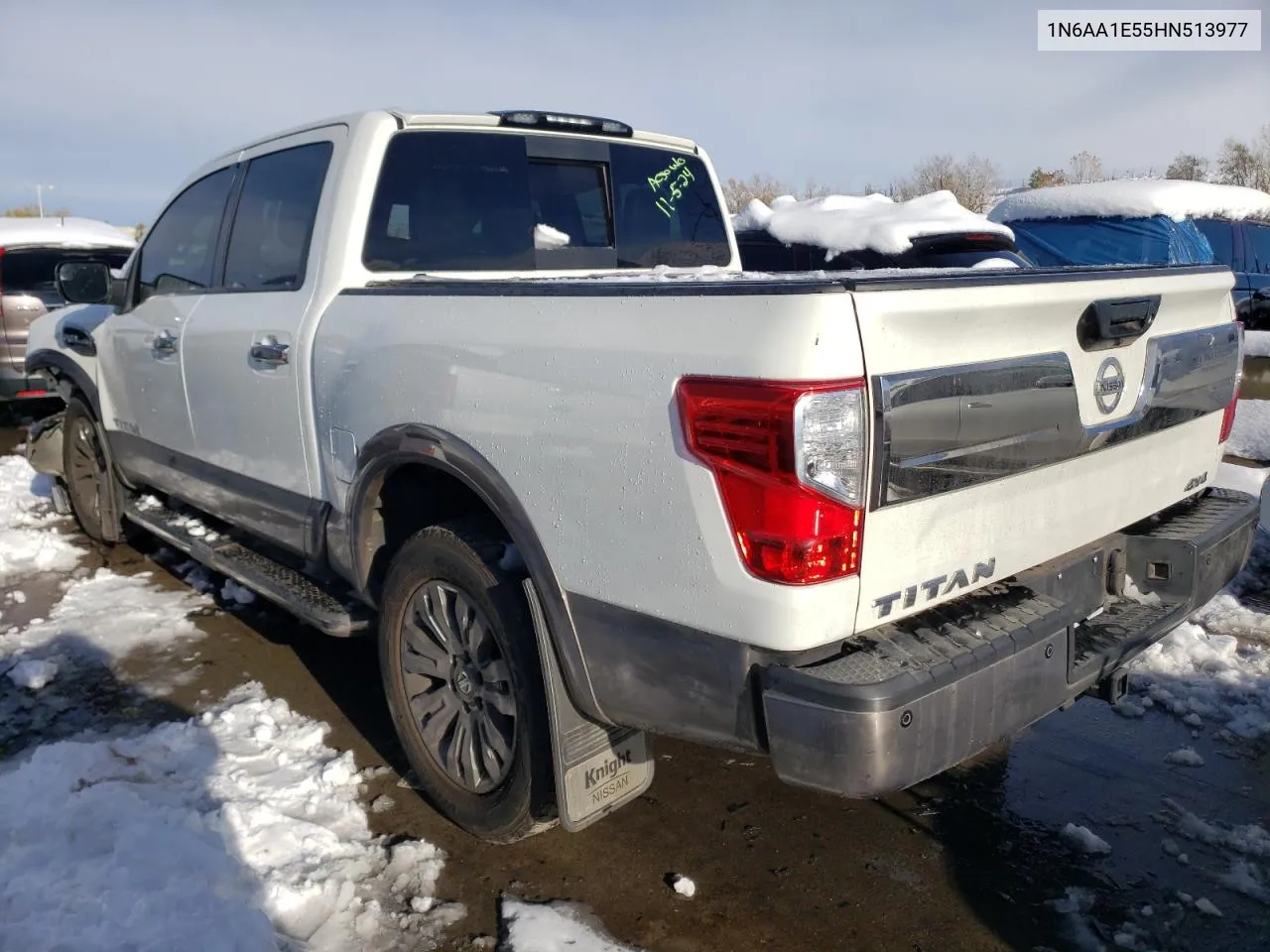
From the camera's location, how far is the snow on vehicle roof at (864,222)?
7645 millimetres

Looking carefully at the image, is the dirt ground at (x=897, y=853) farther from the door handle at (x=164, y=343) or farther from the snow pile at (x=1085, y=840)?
the door handle at (x=164, y=343)

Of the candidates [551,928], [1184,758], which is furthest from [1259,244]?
[551,928]

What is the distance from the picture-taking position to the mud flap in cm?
247

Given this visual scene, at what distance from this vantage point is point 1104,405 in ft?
8.31

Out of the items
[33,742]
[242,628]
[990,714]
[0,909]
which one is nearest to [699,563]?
[990,714]

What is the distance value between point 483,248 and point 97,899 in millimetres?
2432

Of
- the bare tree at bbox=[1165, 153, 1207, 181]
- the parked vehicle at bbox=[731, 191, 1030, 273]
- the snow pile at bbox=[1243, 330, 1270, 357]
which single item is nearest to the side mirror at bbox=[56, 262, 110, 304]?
the parked vehicle at bbox=[731, 191, 1030, 273]

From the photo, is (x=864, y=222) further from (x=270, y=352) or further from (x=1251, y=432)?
(x=270, y=352)

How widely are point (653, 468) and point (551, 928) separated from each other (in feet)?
4.48

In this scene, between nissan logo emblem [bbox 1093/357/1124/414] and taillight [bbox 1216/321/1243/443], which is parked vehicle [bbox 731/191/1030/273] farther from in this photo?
nissan logo emblem [bbox 1093/357/1124/414]

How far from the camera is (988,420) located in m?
2.18

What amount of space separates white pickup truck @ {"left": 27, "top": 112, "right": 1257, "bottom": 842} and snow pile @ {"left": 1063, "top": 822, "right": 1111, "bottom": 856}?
53 cm

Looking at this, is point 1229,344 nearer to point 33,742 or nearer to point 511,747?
point 511,747

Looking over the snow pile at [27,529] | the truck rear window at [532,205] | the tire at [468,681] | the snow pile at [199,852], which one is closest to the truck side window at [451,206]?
the truck rear window at [532,205]
